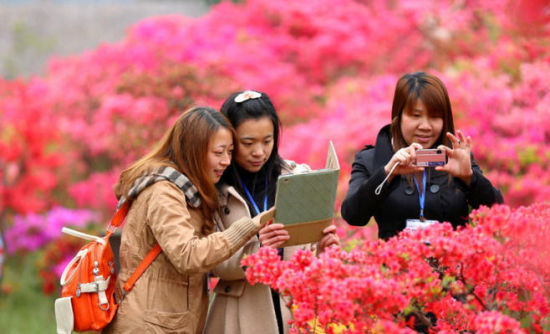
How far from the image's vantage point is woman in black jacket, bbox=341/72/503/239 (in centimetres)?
241

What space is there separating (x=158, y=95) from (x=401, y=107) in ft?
12.8

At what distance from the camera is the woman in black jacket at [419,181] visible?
2.41 metres

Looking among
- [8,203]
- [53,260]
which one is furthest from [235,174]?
[8,203]

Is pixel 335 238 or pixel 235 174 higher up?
pixel 235 174

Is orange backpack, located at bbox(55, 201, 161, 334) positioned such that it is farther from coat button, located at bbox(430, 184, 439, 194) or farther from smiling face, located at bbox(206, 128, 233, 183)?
coat button, located at bbox(430, 184, 439, 194)

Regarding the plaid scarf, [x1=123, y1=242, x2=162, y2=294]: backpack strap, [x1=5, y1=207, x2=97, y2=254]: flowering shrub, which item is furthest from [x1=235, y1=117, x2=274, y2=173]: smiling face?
[x1=5, y1=207, x2=97, y2=254]: flowering shrub

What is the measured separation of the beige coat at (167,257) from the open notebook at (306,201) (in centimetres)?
12

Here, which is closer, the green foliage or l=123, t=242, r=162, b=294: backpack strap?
l=123, t=242, r=162, b=294: backpack strap

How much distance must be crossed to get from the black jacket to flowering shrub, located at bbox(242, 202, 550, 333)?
0.91 ft

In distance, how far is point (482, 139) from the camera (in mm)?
5621

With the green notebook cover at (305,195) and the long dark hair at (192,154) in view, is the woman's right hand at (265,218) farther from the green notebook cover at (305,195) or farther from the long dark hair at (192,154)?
the long dark hair at (192,154)

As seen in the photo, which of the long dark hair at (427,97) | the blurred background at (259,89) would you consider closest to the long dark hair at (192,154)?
the long dark hair at (427,97)

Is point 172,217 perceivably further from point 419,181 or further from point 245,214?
point 419,181

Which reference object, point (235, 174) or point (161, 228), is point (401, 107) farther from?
point (161, 228)
